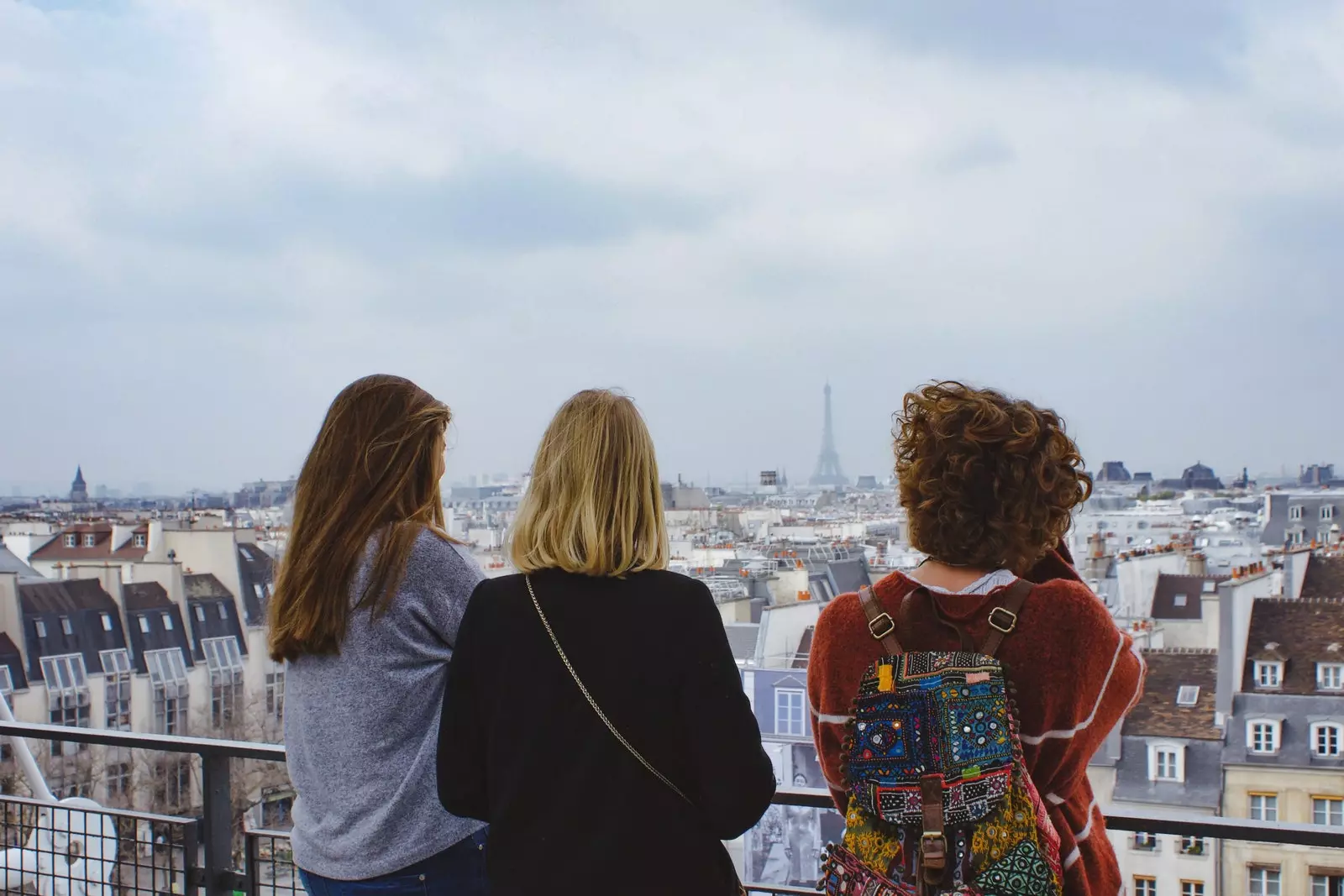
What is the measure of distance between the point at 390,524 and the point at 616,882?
18.2 inches

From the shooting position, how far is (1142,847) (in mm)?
6324

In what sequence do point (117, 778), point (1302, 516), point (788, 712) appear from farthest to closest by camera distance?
point (1302, 516) < point (788, 712) < point (117, 778)

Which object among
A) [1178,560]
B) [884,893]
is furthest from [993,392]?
[1178,560]

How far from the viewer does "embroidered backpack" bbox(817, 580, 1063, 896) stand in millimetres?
905

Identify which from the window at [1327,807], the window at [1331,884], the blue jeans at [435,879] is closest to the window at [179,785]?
the blue jeans at [435,879]

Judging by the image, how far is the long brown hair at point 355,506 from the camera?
1.16 metres

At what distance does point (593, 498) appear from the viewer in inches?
39.4

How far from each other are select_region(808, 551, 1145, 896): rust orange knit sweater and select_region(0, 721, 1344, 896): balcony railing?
3.12 feet

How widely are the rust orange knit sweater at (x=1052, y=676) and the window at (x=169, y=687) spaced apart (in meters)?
10.5

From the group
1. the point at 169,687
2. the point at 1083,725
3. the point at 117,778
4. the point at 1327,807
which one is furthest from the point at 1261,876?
the point at 169,687

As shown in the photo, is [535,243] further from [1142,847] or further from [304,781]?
[304,781]

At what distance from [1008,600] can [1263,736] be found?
10.3 meters

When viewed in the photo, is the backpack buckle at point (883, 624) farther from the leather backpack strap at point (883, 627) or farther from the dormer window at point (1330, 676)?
the dormer window at point (1330, 676)

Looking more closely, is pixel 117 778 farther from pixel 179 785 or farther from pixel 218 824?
pixel 218 824
